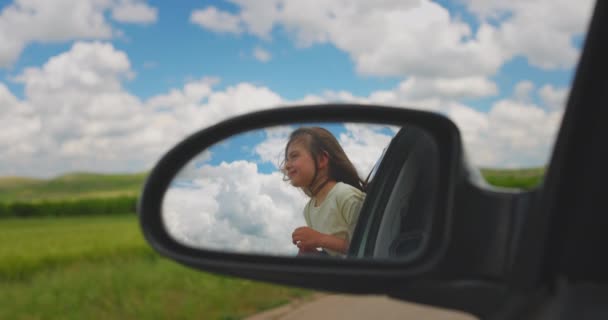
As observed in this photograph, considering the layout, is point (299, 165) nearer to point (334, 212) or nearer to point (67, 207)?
point (334, 212)

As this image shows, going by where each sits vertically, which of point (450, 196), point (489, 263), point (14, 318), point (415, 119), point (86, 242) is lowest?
point (86, 242)

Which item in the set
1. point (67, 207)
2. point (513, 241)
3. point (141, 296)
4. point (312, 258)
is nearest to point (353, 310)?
point (141, 296)

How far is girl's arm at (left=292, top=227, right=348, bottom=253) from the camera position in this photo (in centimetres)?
184

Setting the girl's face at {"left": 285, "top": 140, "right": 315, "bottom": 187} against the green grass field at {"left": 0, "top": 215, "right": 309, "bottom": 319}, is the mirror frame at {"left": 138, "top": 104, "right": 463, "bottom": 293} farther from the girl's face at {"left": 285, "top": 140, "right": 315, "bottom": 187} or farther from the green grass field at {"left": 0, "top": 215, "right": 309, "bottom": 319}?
the green grass field at {"left": 0, "top": 215, "right": 309, "bottom": 319}

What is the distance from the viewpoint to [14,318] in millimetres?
7664

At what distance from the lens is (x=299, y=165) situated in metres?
1.93

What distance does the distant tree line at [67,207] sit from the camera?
5275 cm

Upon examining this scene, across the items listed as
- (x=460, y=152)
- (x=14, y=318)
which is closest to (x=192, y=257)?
(x=460, y=152)

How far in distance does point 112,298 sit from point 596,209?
786cm

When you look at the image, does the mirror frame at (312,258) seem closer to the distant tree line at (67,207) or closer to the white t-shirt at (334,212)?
the white t-shirt at (334,212)

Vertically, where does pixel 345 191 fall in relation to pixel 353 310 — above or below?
above

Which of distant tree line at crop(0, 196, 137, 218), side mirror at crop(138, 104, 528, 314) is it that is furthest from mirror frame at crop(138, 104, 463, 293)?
distant tree line at crop(0, 196, 137, 218)

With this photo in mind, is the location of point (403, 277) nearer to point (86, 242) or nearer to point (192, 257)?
point (192, 257)

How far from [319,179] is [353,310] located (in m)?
Answer: 4.60
